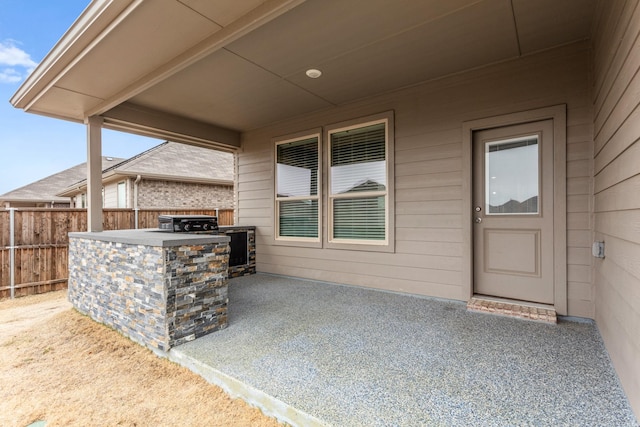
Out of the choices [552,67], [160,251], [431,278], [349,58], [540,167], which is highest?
[349,58]

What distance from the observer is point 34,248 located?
4945 millimetres

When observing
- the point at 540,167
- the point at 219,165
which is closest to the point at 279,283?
the point at 540,167

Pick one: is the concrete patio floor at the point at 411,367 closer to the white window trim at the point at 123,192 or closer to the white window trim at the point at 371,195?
the white window trim at the point at 371,195

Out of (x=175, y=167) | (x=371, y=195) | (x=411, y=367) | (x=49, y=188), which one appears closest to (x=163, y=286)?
(x=411, y=367)

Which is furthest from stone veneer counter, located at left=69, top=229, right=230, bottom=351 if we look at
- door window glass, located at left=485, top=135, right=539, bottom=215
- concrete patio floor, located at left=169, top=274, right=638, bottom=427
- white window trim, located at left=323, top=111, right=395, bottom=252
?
door window glass, located at left=485, top=135, right=539, bottom=215

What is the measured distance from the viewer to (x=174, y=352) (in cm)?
244

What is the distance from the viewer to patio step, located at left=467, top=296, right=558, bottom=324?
113 inches

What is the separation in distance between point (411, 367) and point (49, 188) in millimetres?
20840

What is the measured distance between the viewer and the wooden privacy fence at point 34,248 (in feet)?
15.5

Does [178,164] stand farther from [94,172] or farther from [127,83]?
[127,83]

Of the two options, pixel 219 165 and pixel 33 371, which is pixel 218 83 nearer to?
pixel 33 371

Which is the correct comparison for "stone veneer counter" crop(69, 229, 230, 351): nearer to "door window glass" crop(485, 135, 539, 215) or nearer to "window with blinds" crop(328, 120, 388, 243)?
"window with blinds" crop(328, 120, 388, 243)

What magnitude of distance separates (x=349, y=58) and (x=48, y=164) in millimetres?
44743

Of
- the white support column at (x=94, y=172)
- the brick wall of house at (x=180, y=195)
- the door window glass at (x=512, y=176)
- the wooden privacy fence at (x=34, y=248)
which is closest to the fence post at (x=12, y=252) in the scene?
the wooden privacy fence at (x=34, y=248)
